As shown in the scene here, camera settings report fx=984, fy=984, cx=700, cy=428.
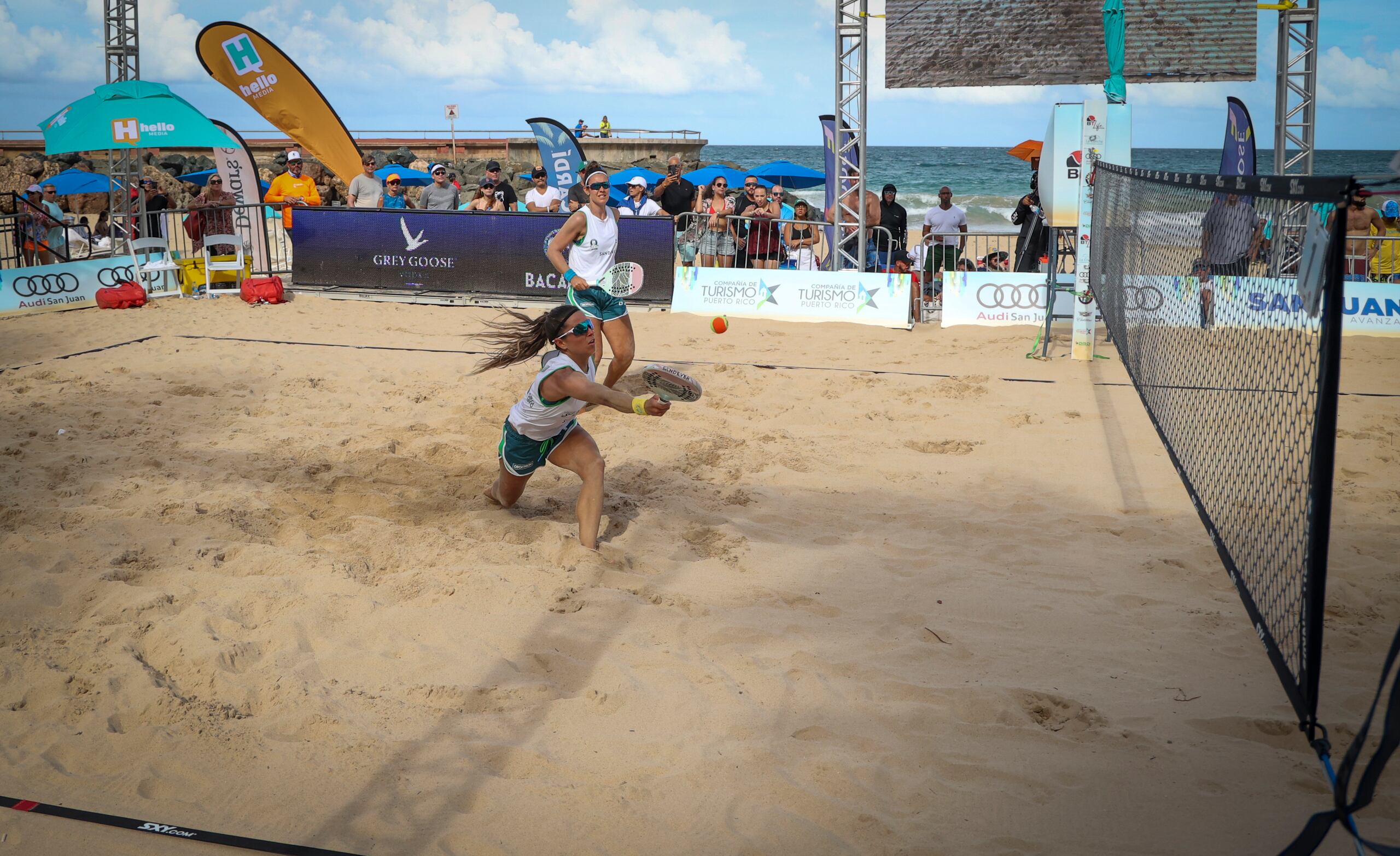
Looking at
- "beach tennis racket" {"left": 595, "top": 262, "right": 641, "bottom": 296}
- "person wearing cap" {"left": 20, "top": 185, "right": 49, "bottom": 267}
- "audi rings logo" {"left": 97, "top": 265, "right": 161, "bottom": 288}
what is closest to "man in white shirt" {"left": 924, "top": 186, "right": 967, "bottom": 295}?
"beach tennis racket" {"left": 595, "top": 262, "right": 641, "bottom": 296}

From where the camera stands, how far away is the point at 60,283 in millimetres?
12602

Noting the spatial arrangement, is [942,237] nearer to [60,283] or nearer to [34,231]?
[60,283]

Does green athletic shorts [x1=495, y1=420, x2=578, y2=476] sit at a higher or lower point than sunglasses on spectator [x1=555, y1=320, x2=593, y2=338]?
lower

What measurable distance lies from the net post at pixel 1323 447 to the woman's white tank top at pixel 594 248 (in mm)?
6108

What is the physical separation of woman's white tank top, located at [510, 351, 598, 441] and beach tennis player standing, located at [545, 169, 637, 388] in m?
2.15

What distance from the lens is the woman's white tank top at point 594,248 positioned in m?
7.87

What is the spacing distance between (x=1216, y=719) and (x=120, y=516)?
5.01m

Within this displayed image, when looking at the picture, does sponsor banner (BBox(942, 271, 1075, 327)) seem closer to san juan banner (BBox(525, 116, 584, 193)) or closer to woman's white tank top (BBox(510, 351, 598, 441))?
san juan banner (BBox(525, 116, 584, 193))

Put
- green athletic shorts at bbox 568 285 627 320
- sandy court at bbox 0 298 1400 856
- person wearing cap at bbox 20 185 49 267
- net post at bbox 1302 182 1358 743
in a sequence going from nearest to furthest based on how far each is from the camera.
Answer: net post at bbox 1302 182 1358 743 → sandy court at bbox 0 298 1400 856 → green athletic shorts at bbox 568 285 627 320 → person wearing cap at bbox 20 185 49 267

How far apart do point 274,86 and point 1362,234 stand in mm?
15835

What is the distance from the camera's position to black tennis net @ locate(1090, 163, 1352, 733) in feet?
7.63

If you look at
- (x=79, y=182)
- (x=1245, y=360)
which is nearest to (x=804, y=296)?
(x=1245, y=360)

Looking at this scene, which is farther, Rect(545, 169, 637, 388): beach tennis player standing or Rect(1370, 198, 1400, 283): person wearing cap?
Rect(1370, 198, 1400, 283): person wearing cap

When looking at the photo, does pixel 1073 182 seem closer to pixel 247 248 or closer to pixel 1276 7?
pixel 1276 7
